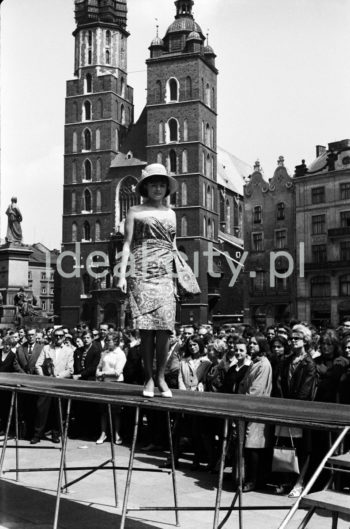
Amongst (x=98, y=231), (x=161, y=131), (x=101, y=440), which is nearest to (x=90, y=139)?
(x=161, y=131)

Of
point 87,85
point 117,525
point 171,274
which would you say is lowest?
point 117,525

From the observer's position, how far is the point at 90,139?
65.6 m

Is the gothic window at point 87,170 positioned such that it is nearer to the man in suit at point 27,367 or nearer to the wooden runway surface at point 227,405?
the man in suit at point 27,367

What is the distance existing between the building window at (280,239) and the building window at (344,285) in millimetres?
5868

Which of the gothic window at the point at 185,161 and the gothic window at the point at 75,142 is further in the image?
the gothic window at the point at 75,142

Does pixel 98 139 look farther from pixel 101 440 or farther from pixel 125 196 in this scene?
pixel 101 440

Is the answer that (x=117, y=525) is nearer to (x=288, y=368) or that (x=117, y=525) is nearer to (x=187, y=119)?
(x=288, y=368)

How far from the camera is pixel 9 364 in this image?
12992 millimetres

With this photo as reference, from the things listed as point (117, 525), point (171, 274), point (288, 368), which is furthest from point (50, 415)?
point (171, 274)

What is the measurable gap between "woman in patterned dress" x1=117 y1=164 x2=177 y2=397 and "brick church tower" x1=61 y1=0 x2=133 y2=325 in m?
56.6

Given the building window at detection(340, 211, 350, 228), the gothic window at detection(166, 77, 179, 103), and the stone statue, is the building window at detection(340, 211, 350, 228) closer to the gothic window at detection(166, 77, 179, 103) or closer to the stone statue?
the gothic window at detection(166, 77, 179, 103)

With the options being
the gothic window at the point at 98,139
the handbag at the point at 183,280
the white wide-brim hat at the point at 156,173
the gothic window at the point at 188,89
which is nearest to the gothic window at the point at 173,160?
the gothic window at the point at 188,89

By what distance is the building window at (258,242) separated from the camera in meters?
55.1

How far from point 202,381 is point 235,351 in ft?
2.29
